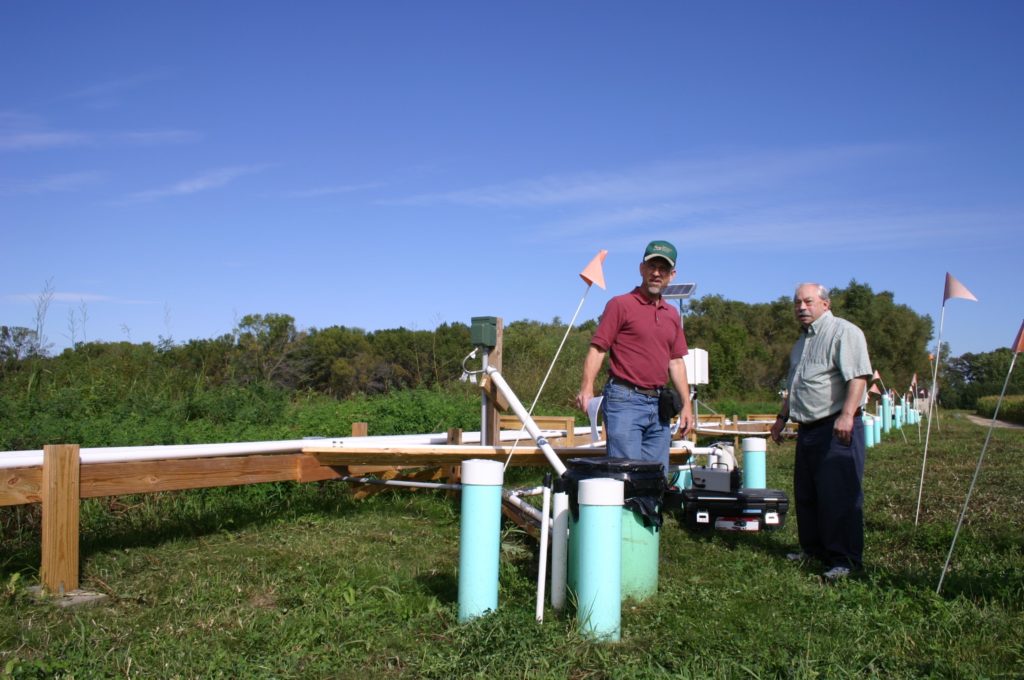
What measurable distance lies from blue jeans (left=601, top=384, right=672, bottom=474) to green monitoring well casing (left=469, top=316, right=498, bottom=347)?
4.72 feet

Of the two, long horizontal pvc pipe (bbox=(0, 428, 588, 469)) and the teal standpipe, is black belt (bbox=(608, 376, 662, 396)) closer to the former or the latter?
long horizontal pvc pipe (bbox=(0, 428, 588, 469))

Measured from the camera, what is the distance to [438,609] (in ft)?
13.1

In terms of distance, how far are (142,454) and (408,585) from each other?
195 cm

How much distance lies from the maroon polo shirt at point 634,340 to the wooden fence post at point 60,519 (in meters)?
3.02

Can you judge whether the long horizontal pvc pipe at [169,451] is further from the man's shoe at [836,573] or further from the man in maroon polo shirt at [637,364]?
the man's shoe at [836,573]

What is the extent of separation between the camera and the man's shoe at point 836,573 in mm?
4800

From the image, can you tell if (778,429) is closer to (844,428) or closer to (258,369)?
(844,428)

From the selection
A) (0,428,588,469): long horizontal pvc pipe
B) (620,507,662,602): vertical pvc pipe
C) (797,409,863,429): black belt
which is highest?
(797,409,863,429): black belt

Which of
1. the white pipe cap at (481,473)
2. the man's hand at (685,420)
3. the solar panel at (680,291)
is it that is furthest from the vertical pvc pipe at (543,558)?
the solar panel at (680,291)

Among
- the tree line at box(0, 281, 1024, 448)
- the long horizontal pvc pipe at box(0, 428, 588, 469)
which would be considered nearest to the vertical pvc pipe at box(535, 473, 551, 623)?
the long horizontal pvc pipe at box(0, 428, 588, 469)

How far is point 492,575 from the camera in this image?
382cm

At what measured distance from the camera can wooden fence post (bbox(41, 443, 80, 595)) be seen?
4.37 m

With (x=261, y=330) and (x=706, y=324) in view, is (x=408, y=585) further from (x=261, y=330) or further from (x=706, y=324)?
(x=706, y=324)

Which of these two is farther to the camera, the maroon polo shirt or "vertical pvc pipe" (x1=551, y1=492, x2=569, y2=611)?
the maroon polo shirt
